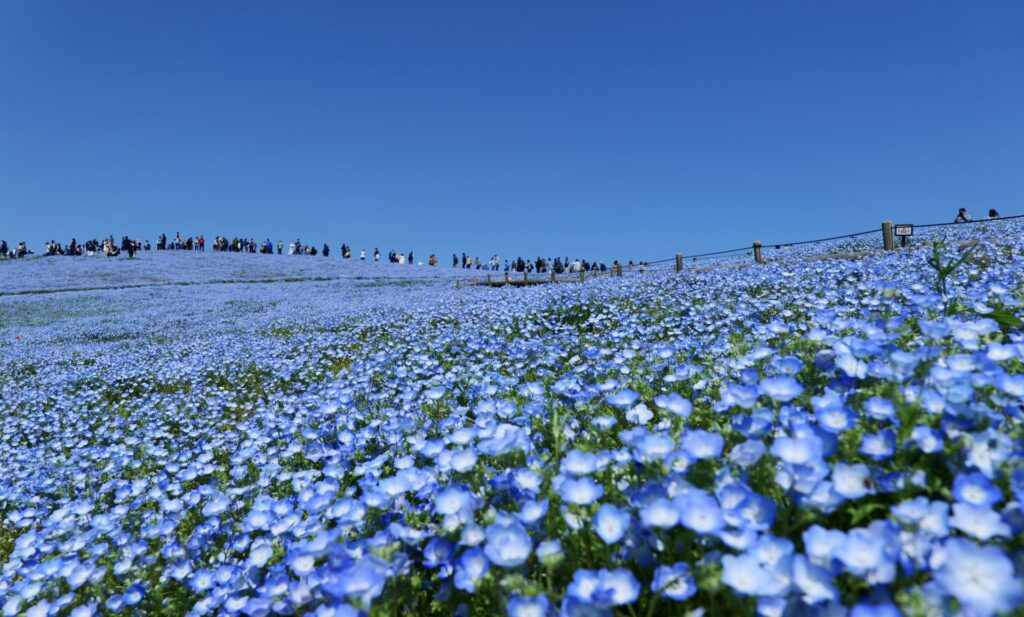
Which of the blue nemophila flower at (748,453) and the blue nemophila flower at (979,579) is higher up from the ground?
the blue nemophila flower at (748,453)

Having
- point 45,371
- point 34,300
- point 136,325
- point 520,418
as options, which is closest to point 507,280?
point 136,325

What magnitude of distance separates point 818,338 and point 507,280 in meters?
22.4

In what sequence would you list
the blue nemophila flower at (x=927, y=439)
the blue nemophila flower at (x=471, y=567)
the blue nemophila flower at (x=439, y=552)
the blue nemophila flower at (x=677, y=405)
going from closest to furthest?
the blue nemophila flower at (x=927, y=439) < the blue nemophila flower at (x=471, y=567) < the blue nemophila flower at (x=439, y=552) < the blue nemophila flower at (x=677, y=405)

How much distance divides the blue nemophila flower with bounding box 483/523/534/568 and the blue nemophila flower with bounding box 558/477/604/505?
176 mm

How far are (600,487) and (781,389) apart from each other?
744 mm

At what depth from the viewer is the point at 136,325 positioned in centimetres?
1766

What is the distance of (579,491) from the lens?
165cm

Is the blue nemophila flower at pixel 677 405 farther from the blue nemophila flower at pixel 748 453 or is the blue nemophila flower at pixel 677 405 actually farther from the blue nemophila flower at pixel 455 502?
the blue nemophila flower at pixel 455 502

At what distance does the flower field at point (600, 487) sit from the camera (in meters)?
1.26

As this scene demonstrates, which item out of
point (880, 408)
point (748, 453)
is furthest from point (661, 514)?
point (880, 408)

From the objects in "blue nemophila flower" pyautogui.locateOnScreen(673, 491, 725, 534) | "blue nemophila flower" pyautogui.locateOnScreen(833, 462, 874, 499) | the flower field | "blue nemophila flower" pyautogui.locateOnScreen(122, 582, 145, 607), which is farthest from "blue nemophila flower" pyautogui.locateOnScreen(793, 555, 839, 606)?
"blue nemophila flower" pyautogui.locateOnScreen(122, 582, 145, 607)

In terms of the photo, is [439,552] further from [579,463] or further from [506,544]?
[579,463]

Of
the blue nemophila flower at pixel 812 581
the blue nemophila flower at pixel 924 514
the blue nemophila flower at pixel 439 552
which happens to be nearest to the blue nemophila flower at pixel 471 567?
the blue nemophila flower at pixel 439 552

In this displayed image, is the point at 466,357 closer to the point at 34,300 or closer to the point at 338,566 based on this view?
the point at 338,566
